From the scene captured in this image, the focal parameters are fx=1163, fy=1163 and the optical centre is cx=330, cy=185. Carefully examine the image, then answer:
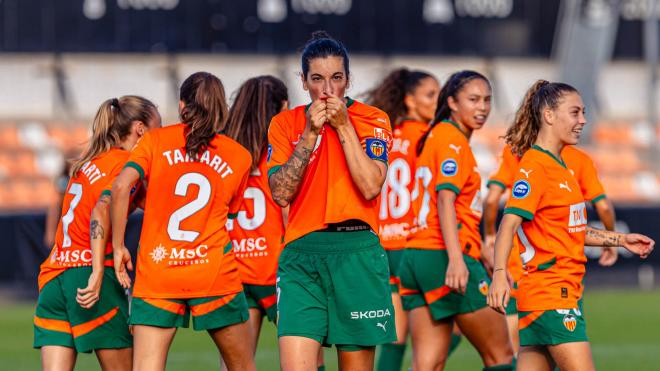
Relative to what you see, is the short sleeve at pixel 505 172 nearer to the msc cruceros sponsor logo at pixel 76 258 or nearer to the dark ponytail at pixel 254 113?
the dark ponytail at pixel 254 113

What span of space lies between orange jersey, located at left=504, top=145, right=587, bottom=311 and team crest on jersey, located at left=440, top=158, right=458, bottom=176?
922mm

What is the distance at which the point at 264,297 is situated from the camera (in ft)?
23.2

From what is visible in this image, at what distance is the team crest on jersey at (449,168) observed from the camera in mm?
6926

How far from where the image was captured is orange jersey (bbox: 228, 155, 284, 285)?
7.04m

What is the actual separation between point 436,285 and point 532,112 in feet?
4.29

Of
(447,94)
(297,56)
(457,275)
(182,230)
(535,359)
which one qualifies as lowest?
(535,359)

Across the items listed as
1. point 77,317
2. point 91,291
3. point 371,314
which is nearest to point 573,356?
point 371,314

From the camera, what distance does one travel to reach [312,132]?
16.9ft

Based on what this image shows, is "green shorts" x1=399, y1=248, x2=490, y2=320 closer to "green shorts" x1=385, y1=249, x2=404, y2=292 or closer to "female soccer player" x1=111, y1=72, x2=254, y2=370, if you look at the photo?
"green shorts" x1=385, y1=249, x2=404, y2=292

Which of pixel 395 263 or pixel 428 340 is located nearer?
pixel 428 340

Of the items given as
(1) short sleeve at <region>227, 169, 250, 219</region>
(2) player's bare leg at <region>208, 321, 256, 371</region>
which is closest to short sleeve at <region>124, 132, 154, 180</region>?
(1) short sleeve at <region>227, 169, 250, 219</region>

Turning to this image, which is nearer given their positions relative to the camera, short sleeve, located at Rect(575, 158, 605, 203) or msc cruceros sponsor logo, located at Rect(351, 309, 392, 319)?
msc cruceros sponsor logo, located at Rect(351, 309, 392, 319)

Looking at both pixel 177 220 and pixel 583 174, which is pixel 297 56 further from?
pixel 177 220

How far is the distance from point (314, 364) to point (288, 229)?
2.12ft
